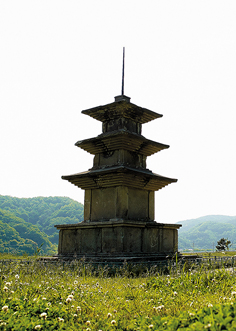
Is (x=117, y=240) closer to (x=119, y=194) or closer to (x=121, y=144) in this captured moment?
(x=119, y=194)

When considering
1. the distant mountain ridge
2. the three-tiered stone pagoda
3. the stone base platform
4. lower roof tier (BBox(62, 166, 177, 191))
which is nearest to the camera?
the stone base platform

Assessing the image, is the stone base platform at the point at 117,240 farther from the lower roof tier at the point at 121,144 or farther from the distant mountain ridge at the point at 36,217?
the distant mountain ridge at the point at 36,217

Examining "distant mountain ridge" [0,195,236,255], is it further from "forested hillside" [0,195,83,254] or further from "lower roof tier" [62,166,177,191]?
"lower roof tier" [62,166,177,191]

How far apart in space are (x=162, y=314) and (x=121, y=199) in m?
8.98

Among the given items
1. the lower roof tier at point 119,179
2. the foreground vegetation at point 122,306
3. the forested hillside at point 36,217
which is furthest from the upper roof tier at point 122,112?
the forested hillside at point 36,217

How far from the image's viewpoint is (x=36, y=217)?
164 meters

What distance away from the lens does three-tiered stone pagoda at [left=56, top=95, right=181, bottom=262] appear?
42.7 feet

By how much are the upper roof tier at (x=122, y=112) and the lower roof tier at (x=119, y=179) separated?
2.79 meters

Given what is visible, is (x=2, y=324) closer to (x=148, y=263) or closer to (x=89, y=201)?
(x=148, y=263)

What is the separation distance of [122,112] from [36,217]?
158 metres

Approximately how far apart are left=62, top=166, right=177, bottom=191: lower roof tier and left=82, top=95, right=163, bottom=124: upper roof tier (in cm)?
279

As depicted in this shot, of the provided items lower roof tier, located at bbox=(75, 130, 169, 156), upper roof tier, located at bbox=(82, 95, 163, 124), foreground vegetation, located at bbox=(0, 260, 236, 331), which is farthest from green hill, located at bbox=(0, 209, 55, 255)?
foreground vegetation, located at bbox=(0, 260, 236, 331)

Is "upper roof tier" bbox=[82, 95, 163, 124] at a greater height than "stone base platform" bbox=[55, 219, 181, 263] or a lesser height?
greater

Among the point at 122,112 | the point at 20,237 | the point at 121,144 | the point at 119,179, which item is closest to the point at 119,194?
the point at 119,179
